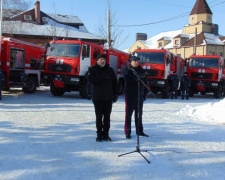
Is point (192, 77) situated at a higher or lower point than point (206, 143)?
higher

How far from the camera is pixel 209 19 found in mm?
65438

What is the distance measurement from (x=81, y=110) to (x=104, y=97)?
4870 millimetres

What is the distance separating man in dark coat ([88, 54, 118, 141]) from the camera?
5926 millimetres

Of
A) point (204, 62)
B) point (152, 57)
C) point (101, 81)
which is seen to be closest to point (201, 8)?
point (204, 62)

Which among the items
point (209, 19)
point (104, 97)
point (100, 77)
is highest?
point (209, 19)

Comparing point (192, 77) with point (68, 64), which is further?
point (192, 77)

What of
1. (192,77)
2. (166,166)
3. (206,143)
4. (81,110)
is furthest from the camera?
(192,77)

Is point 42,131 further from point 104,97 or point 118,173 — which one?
point 118,173

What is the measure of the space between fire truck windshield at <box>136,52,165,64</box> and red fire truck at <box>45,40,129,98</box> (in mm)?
3147

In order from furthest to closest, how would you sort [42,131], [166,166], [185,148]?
[42,131] → [185,148] → [166,166]

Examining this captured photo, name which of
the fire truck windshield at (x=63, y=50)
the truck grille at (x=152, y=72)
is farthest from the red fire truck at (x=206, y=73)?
the fire truck windshield at (x=63, y=50)

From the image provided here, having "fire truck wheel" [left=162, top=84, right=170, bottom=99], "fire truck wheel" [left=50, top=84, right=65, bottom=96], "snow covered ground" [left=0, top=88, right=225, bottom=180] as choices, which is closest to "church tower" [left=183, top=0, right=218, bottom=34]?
"fire truck wheel" [left=162, top=84, right=170, bottom=99]

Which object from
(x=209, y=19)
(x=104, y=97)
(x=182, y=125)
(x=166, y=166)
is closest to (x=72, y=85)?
(x=182, y=125)

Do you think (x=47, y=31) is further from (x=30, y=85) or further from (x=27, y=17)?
(x=30, y=85)
